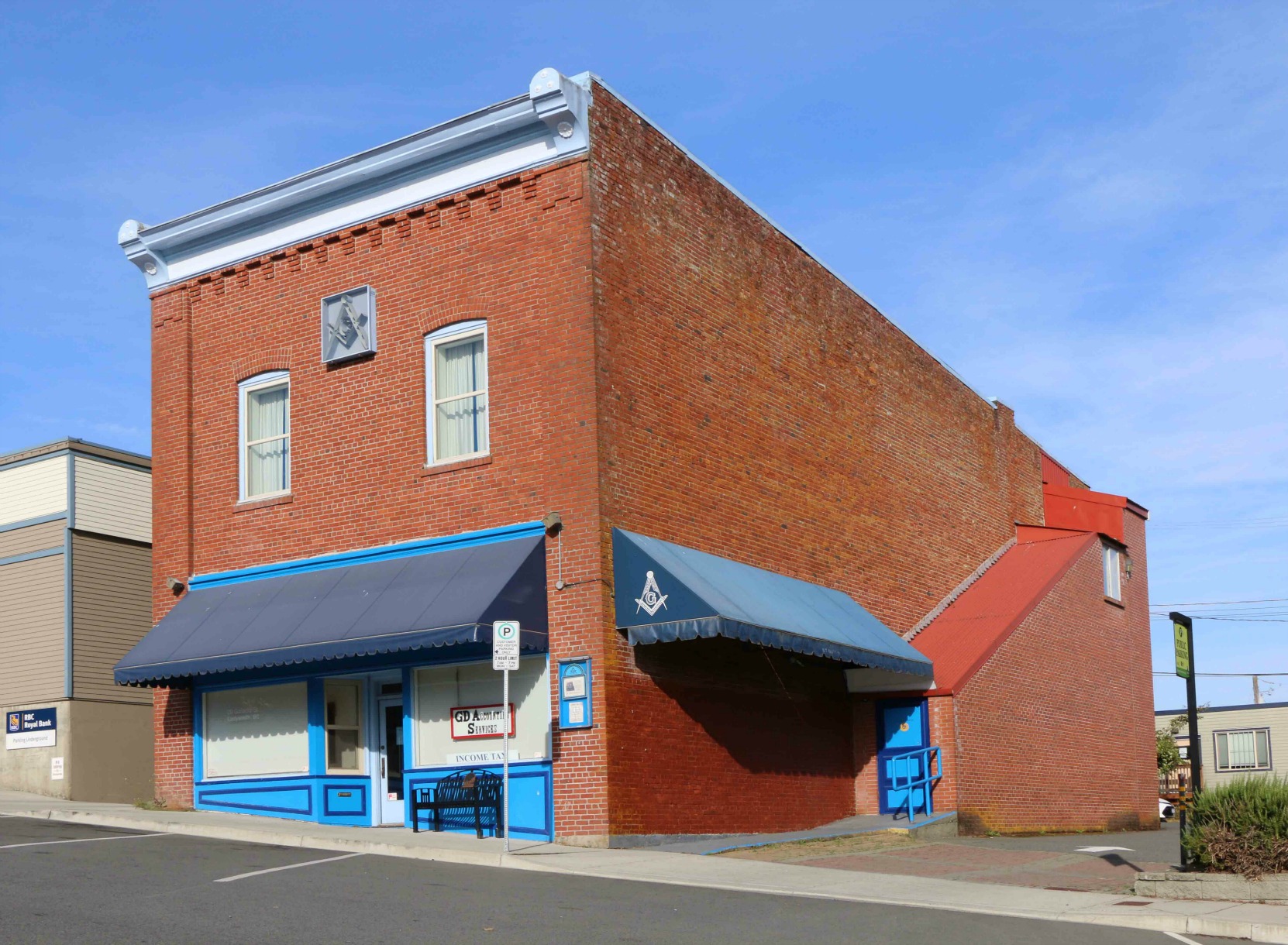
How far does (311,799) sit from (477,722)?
3.14 m

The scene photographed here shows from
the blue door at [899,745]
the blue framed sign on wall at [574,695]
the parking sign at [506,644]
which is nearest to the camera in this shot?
the parking sign at [506,644]

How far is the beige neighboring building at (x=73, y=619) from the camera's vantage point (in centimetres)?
2666

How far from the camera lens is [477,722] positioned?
64.2 ft

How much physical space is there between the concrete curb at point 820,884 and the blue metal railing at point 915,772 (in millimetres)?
6871

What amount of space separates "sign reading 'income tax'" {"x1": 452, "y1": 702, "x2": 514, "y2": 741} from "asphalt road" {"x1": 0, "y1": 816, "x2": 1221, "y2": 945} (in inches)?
133

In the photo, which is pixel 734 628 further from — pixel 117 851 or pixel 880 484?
pixel 880 484

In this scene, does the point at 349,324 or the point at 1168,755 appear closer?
the point at 349,324

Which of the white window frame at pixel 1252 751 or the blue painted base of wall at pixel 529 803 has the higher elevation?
the blue painted base of wall at pixel 529 803

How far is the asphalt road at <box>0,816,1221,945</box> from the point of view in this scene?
1142 centimetres

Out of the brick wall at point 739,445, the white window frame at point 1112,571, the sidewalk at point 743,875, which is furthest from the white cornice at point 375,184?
the white window frame at point 1112,571

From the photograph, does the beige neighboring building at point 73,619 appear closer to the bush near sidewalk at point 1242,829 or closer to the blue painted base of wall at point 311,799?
the blue painted base of wall at point 311,799

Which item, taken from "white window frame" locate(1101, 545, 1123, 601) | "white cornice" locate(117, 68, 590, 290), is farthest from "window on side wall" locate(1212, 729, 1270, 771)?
"white cornice" locate(117, 68, 590, 290)

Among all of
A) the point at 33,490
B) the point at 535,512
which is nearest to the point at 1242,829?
the point at 535,512

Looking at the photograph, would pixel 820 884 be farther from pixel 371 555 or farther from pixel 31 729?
pixel 31 729
